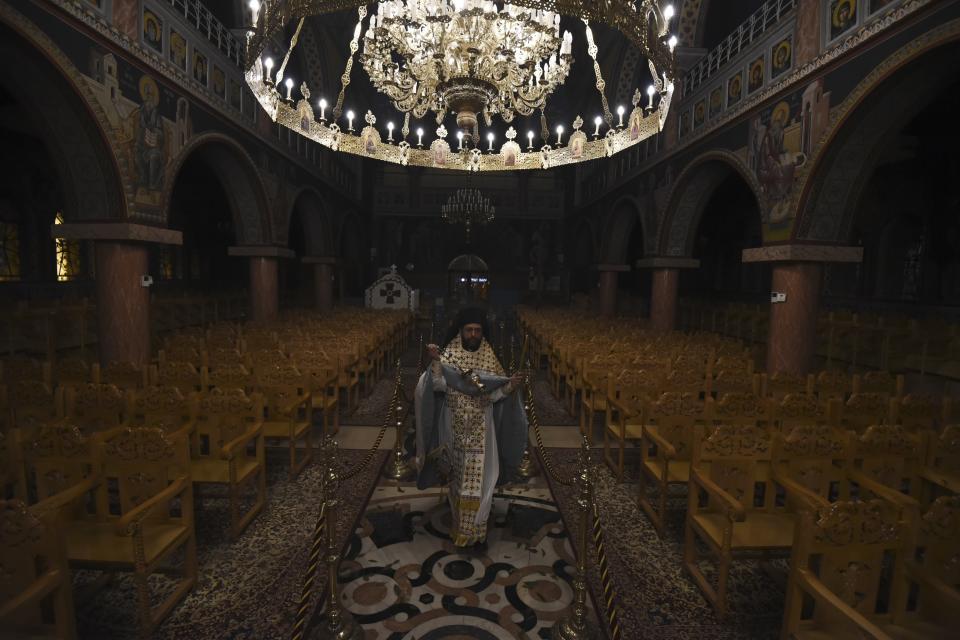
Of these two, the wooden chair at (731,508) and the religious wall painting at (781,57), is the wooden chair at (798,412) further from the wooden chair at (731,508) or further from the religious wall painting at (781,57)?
the religious wall painting at (781,57)

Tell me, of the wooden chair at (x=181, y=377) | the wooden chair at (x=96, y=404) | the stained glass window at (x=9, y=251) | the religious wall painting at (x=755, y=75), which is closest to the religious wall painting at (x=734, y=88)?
the religious wall painting at (x=755, y=75)

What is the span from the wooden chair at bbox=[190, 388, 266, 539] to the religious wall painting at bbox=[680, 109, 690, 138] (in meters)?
13.0

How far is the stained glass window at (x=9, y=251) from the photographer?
11836 millimetres

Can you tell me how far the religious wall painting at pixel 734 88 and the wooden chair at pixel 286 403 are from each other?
10.8 metres

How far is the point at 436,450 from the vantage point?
4.63m

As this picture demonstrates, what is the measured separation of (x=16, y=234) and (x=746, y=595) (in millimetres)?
17182

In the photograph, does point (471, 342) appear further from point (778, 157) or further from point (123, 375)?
point (778, 157)

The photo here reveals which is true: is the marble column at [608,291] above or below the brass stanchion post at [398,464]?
above

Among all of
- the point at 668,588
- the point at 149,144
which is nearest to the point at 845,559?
the point at 668,588

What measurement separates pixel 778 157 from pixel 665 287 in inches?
230

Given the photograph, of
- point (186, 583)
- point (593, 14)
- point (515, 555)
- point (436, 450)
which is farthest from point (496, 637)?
point (593, 14)

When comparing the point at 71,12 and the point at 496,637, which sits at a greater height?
the point at 71,12

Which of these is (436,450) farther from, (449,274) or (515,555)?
(449,274)

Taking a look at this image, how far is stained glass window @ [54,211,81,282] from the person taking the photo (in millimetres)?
13083
